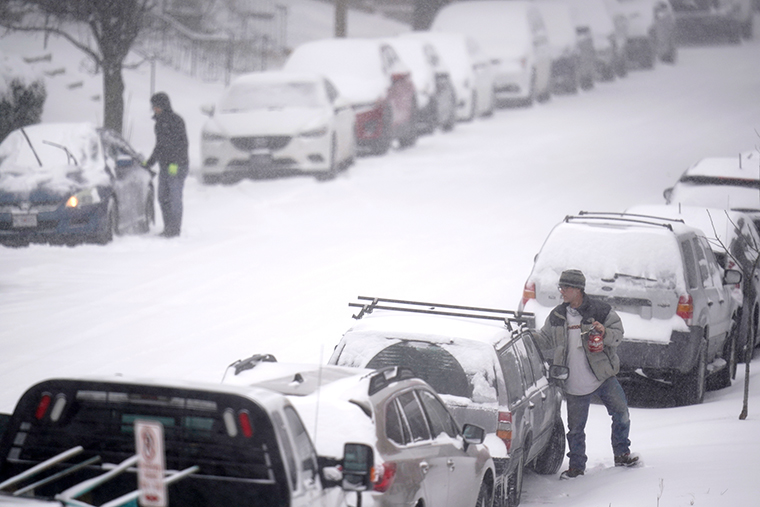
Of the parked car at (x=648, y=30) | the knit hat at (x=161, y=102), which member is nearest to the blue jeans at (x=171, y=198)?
the knit hat at (x=161, y=102)

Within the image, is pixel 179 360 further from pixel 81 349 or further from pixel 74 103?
pixel 74 103

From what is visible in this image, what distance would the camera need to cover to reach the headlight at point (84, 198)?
15.0 metres

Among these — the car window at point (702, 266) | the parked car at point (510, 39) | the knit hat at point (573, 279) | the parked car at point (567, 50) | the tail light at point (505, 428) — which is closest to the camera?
the tail light at point (505, 428)

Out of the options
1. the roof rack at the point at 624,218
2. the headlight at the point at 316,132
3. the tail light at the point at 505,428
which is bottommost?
the tail light at the point at 505,428

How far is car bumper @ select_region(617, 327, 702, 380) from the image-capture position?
10242 mm

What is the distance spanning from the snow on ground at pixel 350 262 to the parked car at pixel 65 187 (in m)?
0.26

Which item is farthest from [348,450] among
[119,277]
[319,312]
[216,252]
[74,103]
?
[74,103]

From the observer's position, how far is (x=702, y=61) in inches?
1807

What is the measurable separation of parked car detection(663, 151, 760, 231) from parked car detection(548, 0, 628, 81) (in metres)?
22.6

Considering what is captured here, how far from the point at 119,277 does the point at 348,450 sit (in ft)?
30.7

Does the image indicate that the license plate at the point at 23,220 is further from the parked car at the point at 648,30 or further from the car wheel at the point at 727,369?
the parked car at the point at 648,30

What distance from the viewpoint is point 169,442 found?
4645 millimetres

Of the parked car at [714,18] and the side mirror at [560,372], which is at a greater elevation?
the parked car at [714,18]

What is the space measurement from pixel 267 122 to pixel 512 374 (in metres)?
12.9
